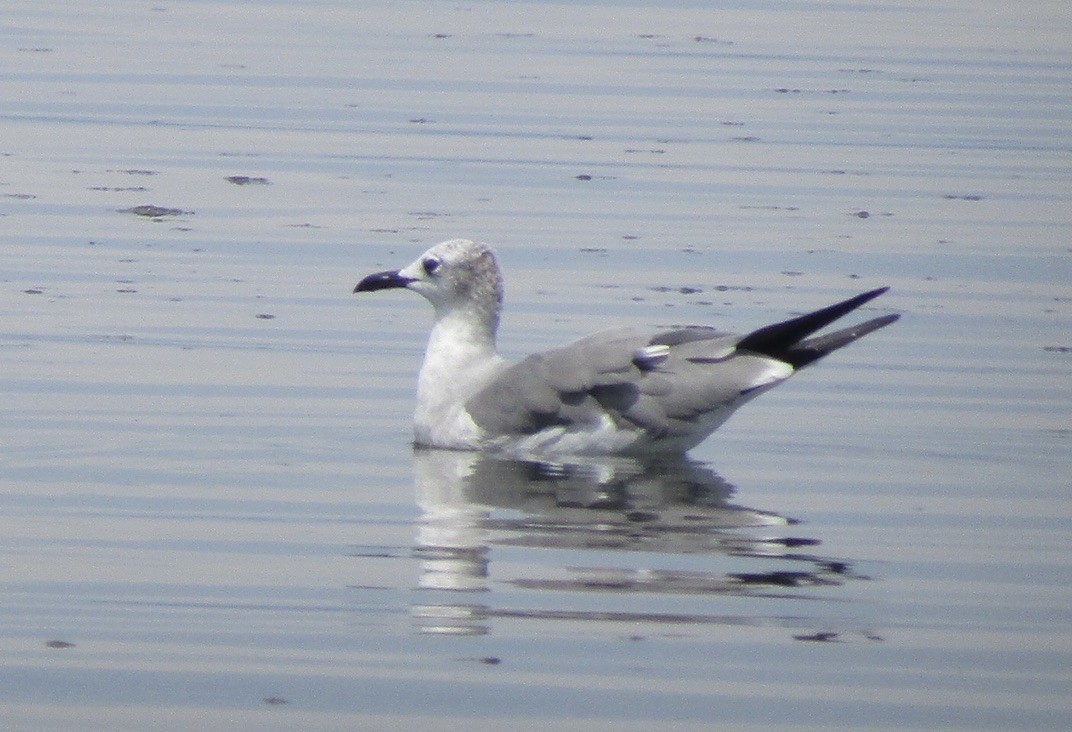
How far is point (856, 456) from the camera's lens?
30.0ft

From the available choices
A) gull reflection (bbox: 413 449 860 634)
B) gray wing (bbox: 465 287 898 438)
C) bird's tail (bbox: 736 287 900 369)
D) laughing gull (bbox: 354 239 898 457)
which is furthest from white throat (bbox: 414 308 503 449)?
bird's tail (bbox: 736 287 900 369)

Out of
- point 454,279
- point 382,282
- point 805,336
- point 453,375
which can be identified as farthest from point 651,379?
point 382,282

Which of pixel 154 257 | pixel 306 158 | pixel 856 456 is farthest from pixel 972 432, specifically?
pixel 306 158

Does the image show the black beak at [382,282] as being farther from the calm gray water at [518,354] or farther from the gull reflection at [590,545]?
the gull reflection at [590,545]

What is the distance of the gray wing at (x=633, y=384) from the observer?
9.45 m

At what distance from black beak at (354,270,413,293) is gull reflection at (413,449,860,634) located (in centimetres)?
129

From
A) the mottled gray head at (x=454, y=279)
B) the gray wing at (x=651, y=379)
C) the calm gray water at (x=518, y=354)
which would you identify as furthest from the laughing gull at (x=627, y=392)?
the mottled gray head at (x=454, y=279)

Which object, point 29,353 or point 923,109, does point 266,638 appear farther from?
point 923,109

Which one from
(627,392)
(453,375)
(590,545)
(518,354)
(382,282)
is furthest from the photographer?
(518,354)

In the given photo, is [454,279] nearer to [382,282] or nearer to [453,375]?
[382,282]

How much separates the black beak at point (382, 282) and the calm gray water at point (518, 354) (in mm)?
407

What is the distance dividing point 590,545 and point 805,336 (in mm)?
2240

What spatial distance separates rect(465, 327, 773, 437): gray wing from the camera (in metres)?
9.45

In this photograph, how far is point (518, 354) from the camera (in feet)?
35.8
